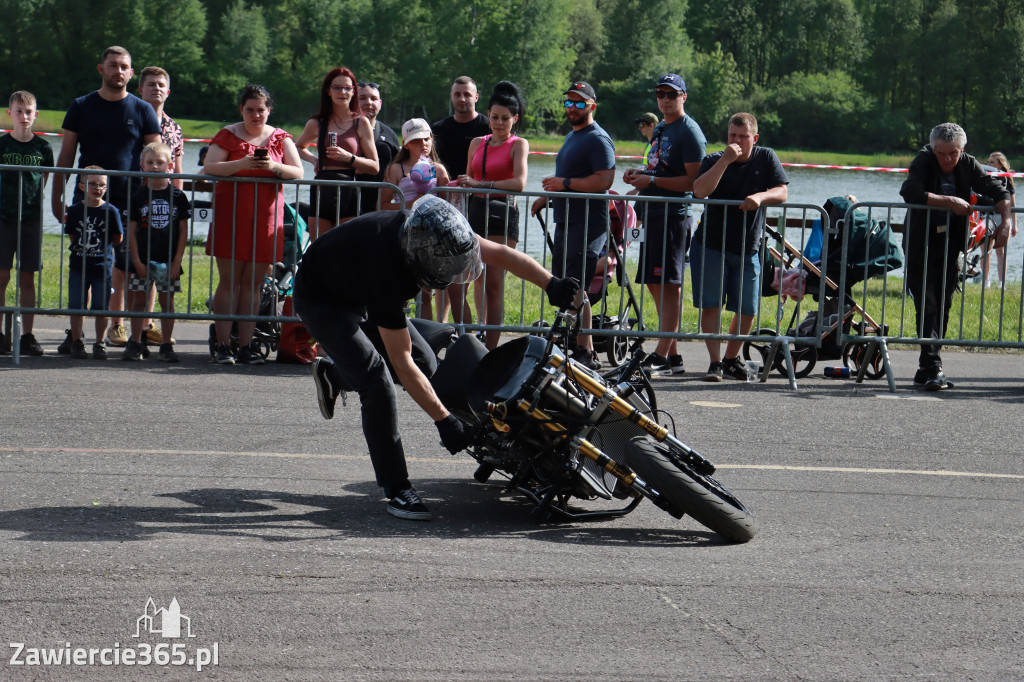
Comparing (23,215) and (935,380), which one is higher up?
(23,215)

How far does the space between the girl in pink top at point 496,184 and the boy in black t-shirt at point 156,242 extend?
219 cm

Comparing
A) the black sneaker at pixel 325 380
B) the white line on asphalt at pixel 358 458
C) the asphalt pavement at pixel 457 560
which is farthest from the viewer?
the white line on asphalt at pixel 358 458

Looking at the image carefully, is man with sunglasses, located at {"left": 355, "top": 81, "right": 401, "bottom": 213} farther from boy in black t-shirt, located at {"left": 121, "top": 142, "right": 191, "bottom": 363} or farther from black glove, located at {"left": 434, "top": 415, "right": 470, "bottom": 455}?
black glove, located at {"left": 434, "top": 415, "right": 470, "bottom": 455}

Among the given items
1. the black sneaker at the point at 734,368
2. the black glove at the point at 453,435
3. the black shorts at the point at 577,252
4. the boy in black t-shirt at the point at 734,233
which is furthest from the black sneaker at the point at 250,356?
the black glove at the point at 453,435

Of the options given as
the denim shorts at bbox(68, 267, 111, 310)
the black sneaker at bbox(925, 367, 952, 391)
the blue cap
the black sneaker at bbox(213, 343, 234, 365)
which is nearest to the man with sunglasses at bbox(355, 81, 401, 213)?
the black sneaker at bbox(213, 343, 234, 365)

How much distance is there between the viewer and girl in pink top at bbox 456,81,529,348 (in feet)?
34.0

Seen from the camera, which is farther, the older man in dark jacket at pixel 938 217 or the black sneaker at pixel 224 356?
the older man in dark jacket at pixel 938 217

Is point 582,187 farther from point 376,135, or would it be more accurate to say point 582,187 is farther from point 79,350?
point 79,350

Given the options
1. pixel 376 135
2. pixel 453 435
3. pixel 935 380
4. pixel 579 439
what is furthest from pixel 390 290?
pixel 935 380

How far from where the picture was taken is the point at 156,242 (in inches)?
406

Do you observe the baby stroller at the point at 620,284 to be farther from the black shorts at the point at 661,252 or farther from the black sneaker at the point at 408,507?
the black sneaker at the point at 408,507

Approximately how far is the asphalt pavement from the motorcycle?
167 millimetres

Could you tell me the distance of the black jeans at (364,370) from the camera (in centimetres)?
592

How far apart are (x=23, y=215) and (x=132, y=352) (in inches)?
54.8
